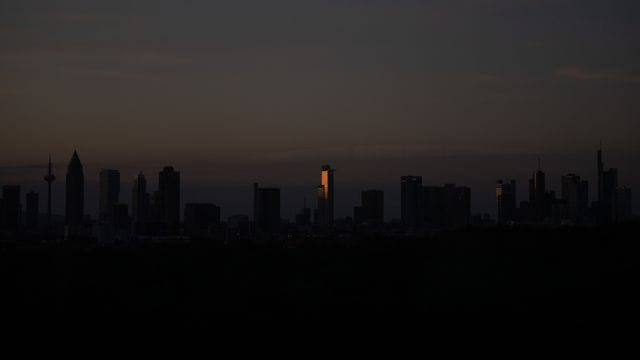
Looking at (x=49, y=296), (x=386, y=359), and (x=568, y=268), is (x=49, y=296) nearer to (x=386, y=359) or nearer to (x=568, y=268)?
(x=386, y=359)

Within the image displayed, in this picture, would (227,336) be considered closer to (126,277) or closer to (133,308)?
(133,308)

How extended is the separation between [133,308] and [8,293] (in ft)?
17.9

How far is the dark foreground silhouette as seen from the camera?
104 feet

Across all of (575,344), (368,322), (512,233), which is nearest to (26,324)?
(368,322)

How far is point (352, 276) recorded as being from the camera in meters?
38.1

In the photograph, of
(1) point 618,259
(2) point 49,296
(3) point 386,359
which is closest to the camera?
(3) point 386,359

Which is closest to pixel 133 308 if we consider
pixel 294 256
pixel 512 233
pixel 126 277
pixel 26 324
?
pixel 26 324

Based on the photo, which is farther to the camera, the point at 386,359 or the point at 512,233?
the point at 512,233

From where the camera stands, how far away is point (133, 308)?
31719 mm

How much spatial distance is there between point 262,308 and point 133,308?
4442 mm

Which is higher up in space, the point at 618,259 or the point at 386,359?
the point at 618,259

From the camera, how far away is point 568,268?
36594 millimetres

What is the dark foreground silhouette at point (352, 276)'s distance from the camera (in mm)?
31719

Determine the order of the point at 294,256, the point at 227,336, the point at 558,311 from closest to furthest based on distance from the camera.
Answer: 1. the point at 227,336
2. the point at 558,311
3. the point at 294,256
